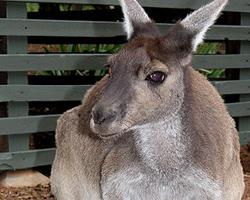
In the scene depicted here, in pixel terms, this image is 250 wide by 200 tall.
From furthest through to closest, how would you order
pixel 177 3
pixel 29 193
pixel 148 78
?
pixel 177 3 < pixel 29 193 < pixel 148 78

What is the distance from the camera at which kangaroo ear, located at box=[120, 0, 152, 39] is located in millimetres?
5086

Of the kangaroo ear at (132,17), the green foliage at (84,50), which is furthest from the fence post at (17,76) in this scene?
the kangaroo ear at (132,17)

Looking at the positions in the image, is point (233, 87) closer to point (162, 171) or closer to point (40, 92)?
point (40, 92)

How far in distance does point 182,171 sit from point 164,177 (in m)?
0.14

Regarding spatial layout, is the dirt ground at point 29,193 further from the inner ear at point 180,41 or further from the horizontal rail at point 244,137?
the inner ear at point 180,41

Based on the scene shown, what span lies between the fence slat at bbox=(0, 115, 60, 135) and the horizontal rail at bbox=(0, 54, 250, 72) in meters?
0.57

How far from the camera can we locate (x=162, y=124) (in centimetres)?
483

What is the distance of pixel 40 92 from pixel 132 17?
9.07 feet

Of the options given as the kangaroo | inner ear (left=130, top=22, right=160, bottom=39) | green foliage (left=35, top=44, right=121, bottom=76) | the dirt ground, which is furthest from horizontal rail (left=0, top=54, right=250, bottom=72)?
inner ear (left=130, top=22, right=160, bottom=39)

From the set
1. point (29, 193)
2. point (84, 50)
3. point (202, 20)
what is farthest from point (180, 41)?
point (84, 50)

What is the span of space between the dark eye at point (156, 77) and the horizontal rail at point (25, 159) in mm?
3539

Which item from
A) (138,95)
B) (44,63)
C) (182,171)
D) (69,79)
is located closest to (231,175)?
(182,171)

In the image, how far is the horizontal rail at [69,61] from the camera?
290 inches

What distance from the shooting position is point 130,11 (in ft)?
17.0
